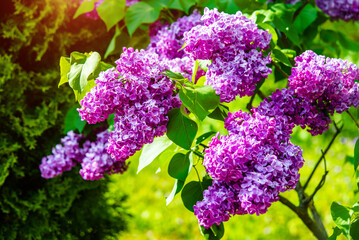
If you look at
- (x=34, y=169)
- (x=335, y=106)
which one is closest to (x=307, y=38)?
(x=335, y=106)

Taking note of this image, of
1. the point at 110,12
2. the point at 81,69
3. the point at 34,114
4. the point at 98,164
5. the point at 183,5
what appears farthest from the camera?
the point at 34,114

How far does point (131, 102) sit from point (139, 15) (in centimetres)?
94

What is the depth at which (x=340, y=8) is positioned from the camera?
2.69 m

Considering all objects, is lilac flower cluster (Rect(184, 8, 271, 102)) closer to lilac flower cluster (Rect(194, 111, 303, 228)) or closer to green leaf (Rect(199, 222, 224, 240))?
lilac flower cluster (Rect(194, 111, 303, 228))

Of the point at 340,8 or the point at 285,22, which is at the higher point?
the point at 285,22

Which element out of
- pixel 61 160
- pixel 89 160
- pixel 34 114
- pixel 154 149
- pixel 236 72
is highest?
pixel 236 72

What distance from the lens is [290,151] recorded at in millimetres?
1484

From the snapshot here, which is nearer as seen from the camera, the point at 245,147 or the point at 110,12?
the point at 245,147

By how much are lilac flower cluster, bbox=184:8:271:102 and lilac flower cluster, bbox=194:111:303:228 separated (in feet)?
0.42

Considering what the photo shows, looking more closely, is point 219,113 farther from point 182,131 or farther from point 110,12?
point 110,12

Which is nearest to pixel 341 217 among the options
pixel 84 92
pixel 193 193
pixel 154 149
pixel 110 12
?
pixel 193 193

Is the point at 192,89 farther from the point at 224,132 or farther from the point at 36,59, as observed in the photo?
the point at 36,59

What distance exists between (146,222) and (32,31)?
2315 mm

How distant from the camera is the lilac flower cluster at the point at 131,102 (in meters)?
1.55
